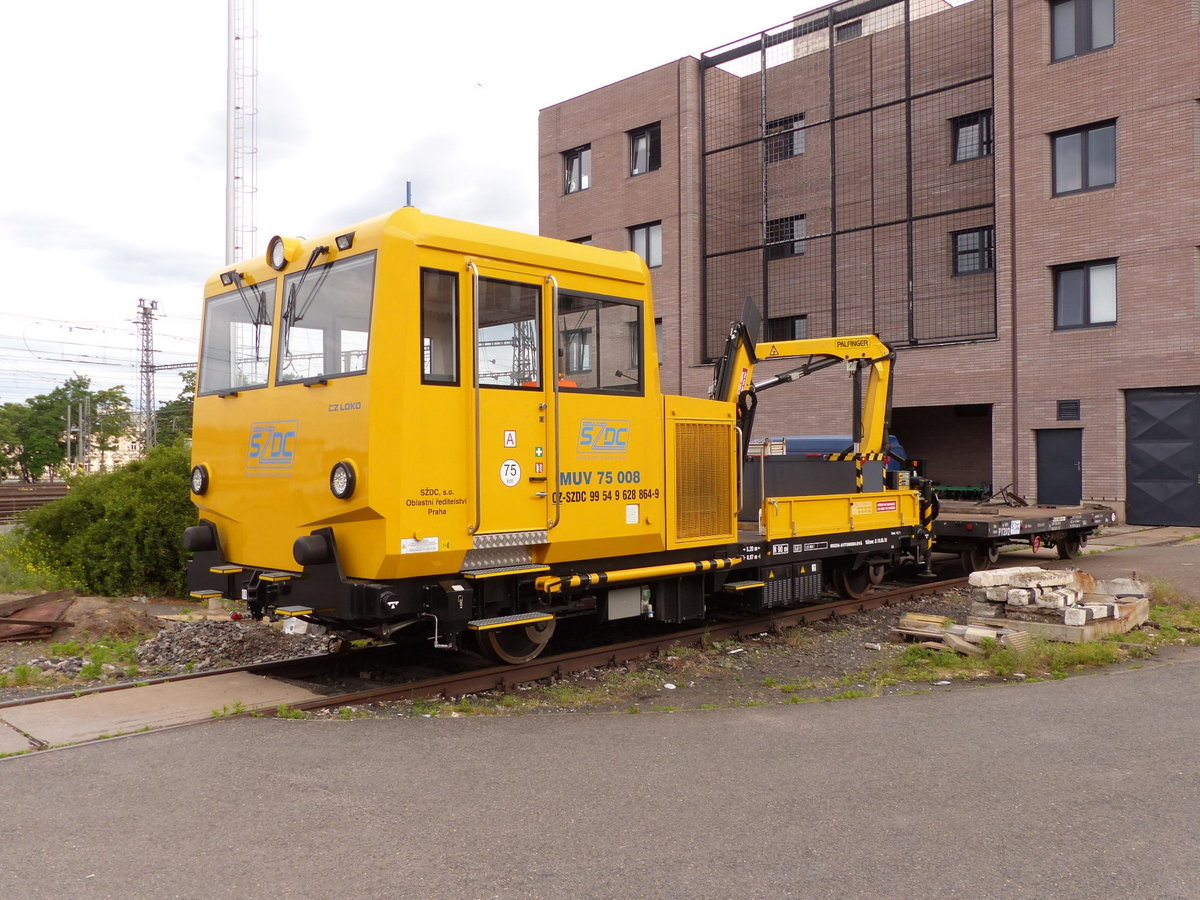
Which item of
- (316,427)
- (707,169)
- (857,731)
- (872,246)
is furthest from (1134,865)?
(707,169)

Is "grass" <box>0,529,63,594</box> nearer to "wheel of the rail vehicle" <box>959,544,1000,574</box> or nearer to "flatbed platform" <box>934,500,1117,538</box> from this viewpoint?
"flatbed platform" <box>934,500,1117,538</box>

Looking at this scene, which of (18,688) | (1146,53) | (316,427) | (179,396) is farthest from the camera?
(179,396)

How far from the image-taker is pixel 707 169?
96.7 ft

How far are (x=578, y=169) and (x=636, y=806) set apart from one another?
29722 mm

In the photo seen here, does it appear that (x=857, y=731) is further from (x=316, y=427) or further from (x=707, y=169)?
(x=707, y=169)

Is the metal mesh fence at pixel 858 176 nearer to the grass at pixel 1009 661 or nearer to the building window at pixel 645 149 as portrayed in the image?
the building window at pixel 645 149

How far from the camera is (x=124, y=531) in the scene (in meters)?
12.5

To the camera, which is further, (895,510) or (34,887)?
(895,510)

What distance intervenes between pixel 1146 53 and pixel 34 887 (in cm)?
2447

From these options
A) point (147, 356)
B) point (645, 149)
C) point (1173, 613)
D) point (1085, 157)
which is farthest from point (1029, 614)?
point (147, 356)

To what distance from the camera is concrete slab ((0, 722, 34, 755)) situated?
5.67 m

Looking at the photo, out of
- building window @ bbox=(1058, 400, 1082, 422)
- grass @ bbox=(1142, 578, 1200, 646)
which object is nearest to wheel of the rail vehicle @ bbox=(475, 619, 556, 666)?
grass @ bbox=(1142, 578, 1200, 646)

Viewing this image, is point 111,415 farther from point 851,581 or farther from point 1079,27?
point 851,581

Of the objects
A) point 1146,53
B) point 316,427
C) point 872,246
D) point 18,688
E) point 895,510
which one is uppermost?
point 1146,53
